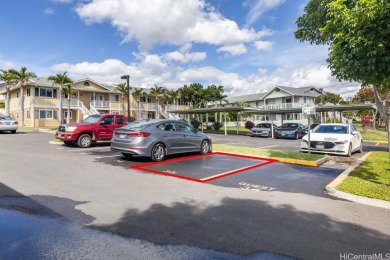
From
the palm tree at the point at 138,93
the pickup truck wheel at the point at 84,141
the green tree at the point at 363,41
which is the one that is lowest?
the pickup truck wheel at the point at 84,141

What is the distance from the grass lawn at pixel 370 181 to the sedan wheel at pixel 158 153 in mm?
6006

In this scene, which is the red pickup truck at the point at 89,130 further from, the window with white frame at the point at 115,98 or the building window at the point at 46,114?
the window with white frame at the point at 115,98

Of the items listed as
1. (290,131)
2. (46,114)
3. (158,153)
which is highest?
(46,114)

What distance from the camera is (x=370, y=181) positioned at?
7203 millimetres

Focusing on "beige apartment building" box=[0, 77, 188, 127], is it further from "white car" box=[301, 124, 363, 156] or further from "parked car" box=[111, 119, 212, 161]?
"white car" box=[301, 124, 363, 156]

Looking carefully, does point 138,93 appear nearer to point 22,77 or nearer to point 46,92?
point 46,92

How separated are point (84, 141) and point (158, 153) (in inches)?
237

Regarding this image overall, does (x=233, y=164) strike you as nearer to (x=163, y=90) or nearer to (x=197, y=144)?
(x=197, y=144)

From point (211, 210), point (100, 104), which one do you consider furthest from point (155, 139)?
point (100, 104)

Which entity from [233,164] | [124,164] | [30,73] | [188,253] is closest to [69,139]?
[124,164]

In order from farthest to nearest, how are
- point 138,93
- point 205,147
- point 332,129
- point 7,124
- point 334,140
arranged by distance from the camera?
1. point 138,93
2. point 7,124
3. point 332,129
4. point 205,147
5. point 334,140

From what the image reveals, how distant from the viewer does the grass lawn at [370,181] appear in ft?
19.6

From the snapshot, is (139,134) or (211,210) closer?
(211,210)
